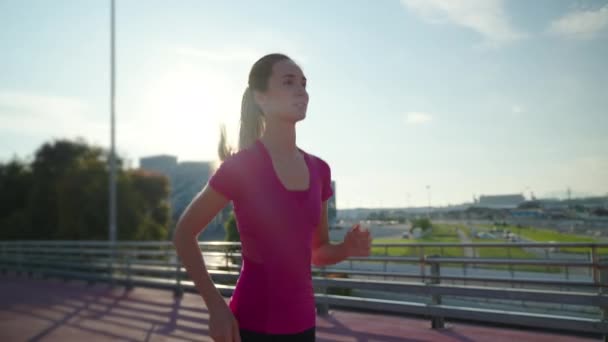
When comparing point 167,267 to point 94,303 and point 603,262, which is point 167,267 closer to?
point 94,303

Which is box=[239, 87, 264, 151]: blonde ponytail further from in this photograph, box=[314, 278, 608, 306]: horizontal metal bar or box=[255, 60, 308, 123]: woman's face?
box=[314, 278, 608, 306]: horizontal metal bar

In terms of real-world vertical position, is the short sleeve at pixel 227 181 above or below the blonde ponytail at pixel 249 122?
below

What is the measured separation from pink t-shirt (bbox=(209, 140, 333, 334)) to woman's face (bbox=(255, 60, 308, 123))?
0.65 ft

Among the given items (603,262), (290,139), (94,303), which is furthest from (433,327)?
(94,303)

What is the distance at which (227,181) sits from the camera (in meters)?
1.76

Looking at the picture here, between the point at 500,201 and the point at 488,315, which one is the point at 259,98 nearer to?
the point at 488,315

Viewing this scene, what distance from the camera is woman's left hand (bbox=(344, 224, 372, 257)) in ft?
6.77

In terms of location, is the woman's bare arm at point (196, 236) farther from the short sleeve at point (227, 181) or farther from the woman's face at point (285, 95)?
the woman's face at point (285, 95)

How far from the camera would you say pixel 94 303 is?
43.5ft

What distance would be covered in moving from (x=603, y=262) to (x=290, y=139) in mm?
6147

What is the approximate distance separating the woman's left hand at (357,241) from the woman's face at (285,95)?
463 mm

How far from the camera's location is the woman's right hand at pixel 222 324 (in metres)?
1.60

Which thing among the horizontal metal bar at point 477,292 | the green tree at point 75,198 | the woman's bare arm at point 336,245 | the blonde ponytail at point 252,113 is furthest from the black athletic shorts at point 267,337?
the green tree at point 75,198

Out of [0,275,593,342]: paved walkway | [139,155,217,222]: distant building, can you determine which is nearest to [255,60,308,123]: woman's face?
[0,275,593,342]: paved walkway
